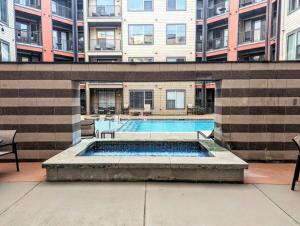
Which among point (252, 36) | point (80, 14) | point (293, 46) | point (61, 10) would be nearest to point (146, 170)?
point (293, 46)

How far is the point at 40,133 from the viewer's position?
612 centimetres

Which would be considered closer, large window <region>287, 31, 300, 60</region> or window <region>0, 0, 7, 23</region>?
large window <region>287, 31, 300, 60</region>

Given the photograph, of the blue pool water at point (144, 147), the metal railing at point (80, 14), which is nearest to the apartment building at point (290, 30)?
the blue pool water at point (144, 147)

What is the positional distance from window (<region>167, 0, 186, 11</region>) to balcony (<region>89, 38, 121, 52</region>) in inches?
→ 237

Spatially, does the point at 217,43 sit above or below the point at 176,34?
below

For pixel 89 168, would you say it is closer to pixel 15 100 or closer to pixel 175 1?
pixel 15 100

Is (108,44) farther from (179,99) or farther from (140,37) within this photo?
(179,99)

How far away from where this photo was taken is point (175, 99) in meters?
22.5

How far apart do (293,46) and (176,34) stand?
11991 millimetres

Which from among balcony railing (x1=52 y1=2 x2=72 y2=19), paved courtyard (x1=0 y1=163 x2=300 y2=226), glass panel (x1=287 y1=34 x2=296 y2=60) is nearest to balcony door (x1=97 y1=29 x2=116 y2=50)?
balcony railing (x1=52 y1=2 x2=72 y2=19)

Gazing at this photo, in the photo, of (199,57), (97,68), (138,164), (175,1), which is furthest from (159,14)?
(138,164)

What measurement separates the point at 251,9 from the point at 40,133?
62.0 ft

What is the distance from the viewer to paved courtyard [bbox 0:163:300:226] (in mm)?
3141

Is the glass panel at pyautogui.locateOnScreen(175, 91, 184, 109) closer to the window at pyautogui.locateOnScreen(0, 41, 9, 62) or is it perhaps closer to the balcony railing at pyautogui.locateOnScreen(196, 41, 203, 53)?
the balcony railing at pyautogui.locateOnScreen(196, 41, 203, 53)
